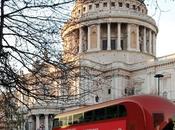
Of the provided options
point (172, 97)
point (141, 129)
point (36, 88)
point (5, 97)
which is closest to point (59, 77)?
point (36, 88)

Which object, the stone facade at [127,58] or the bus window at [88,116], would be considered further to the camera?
the stone facade at [127,58]

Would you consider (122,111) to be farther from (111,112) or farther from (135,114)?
(111,112)

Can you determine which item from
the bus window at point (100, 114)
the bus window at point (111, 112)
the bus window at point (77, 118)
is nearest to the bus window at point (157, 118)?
the bus window at point (111, 112)

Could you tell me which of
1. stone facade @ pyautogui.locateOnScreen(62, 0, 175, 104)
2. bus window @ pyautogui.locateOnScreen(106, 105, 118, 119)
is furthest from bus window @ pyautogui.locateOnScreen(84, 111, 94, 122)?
stone facade @ pyautogui.locateOnScreen(62, 0, 175, 104)

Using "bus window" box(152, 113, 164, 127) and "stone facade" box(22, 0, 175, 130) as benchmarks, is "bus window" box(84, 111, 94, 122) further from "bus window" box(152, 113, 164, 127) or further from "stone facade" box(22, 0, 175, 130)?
"stone facade" box(22, 0, 175, 130)

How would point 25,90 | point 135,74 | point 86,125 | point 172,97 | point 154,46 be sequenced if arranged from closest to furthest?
point 25,90, point 86,125, point 172,97, point 135,74, point 154,46

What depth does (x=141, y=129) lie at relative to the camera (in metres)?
31.4

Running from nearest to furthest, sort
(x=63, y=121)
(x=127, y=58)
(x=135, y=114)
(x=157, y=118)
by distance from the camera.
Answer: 1. (x=157, y=118)
2. (x=135, y=114)
3. (x=63, y=121)
4. (x=127, y=58)

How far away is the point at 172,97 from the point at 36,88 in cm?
9087

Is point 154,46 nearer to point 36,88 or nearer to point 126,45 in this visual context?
point 126,45

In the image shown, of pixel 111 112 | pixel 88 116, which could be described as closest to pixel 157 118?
pixel 111 112

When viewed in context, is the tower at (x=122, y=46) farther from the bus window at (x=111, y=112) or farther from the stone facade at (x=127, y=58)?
the bus window at (x=111, y=112)

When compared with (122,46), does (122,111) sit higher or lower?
lower

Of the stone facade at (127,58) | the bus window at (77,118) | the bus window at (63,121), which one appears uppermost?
the stone facade at (127,58)
